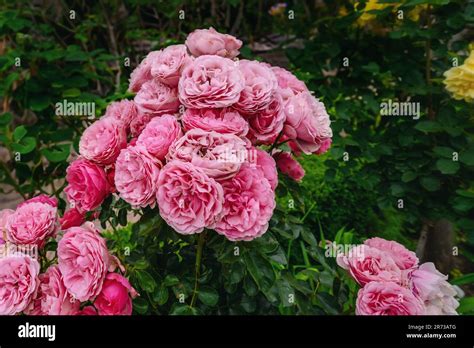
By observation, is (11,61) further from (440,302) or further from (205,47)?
(440,302)

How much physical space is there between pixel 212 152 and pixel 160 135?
3.2 inches

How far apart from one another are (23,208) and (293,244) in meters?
0.94

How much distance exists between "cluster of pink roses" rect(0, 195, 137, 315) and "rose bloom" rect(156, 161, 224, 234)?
0.14 meters

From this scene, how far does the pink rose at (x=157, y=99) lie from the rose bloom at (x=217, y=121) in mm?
39

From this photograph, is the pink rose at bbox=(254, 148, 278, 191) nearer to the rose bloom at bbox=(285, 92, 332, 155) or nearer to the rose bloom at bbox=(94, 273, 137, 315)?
the rose bloom at bbox=(285, 92, 332, 155)

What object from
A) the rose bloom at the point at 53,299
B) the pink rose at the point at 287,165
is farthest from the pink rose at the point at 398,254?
the rose bloom at the point at 53,299

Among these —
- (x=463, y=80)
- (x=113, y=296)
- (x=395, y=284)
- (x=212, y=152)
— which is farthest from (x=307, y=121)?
(x=463, y=80)

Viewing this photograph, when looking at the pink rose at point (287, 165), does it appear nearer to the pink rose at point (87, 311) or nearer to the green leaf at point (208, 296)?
the green leaf at point (208, 296)

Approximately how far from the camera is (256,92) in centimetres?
67

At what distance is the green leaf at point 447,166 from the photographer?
1254 mm

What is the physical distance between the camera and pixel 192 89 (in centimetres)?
66

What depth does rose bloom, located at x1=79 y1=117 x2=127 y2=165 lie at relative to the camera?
70cm

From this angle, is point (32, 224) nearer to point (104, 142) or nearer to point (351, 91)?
point (104, 142)
